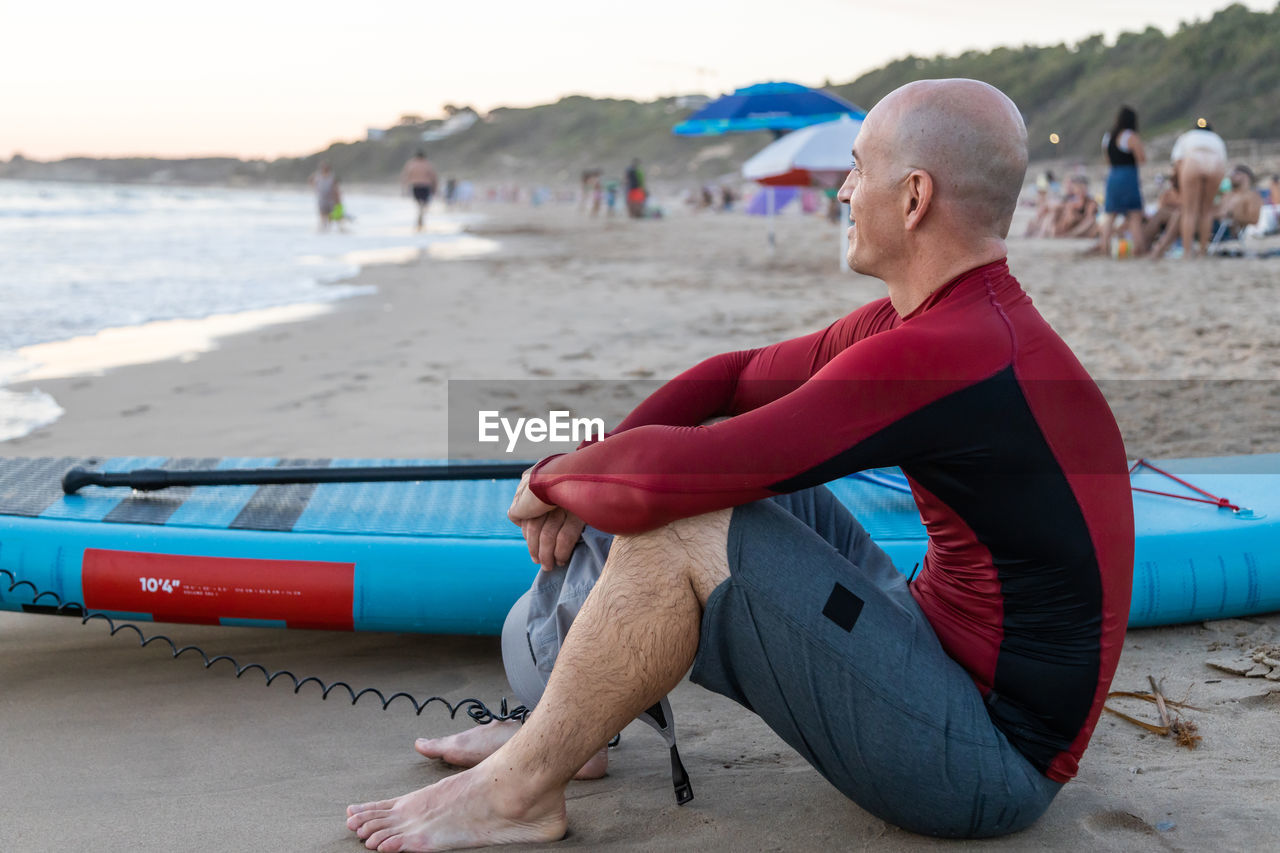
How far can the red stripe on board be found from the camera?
228cm

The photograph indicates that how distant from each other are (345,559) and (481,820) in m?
0.93

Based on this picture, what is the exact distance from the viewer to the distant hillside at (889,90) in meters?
31.4

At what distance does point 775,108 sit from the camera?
10.9 meters

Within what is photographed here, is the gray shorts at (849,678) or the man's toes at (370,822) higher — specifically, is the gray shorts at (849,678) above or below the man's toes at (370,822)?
above

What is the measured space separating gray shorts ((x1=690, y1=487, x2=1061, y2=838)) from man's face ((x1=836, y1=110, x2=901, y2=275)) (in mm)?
371

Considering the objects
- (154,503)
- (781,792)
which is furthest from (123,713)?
(781,792)

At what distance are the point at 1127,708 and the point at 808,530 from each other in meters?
1.01

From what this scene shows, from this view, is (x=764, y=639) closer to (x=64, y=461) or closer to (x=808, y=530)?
(x=808, y=530)

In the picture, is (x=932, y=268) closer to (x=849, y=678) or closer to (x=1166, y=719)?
(x=849, y=678)

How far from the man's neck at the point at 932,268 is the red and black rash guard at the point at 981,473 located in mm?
13

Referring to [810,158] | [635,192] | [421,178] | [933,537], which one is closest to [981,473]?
[933,537]

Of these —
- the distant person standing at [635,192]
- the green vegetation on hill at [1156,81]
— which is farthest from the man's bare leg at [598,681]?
the green vegetation on hill at [1156,81]

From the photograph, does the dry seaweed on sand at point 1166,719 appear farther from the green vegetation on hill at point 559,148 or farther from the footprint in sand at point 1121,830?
the green vegetation on hill at point 559,148

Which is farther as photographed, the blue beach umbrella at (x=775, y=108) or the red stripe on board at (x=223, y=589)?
the blue beach umbrella at (x=775, y=108)
